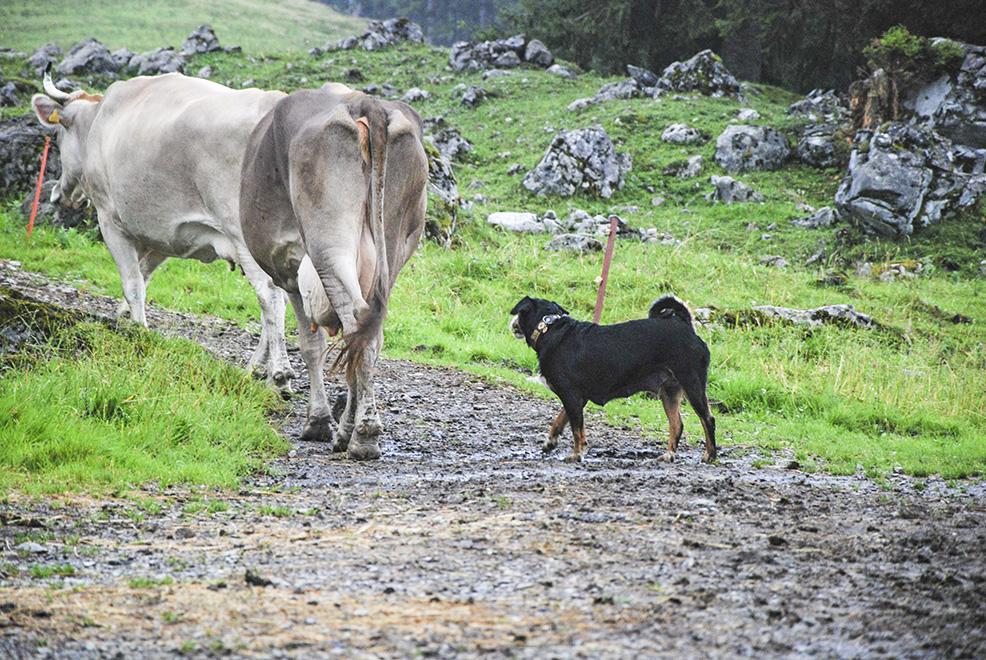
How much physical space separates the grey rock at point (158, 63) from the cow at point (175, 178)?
21619 mm

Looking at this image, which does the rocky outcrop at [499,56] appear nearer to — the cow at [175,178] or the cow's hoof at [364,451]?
the cow at [175,178]

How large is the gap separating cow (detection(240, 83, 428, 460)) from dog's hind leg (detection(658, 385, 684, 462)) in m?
2.17

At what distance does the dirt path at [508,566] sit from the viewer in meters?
3.59

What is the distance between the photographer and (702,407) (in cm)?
782

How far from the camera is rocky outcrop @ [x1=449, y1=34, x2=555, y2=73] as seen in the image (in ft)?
110

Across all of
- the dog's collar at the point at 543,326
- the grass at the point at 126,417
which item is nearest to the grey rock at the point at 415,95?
the grass at the point at 126,417

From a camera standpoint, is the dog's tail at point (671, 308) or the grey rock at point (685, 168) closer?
the dog's tail at point (671, 308)

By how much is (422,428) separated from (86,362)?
2.61 metres

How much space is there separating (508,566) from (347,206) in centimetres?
328

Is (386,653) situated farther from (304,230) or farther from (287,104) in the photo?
(287,104)

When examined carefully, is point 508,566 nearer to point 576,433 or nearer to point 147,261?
point 576,433

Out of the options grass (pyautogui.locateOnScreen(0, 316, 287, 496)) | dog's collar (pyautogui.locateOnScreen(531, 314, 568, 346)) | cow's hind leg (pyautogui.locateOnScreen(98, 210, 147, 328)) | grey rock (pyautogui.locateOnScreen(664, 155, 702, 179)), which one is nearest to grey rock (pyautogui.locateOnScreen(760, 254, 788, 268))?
grey rock (pyautogui.locateOnScreen(664, 155, 702, 179))

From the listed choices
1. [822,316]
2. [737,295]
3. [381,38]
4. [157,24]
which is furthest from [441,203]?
[157,24]

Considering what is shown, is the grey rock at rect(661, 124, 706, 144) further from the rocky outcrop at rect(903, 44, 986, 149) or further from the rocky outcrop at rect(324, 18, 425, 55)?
the rocky outcrop at rect(324, 18, 425, 55)
